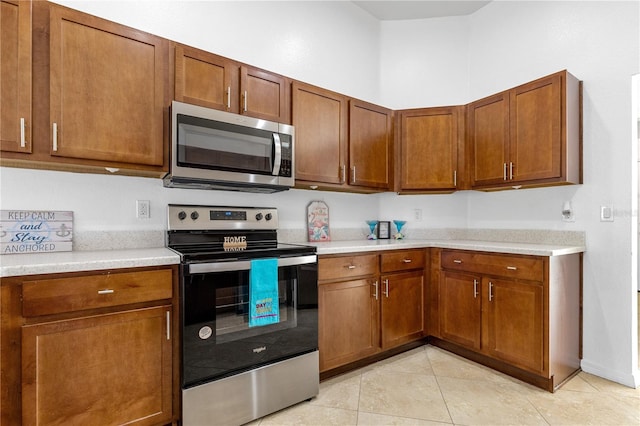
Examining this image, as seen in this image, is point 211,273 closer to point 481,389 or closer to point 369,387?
point 369,387

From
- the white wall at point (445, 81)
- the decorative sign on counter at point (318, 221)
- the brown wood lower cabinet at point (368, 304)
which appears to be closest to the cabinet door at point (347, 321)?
the brown wood lower cabinet at point (368, 304)

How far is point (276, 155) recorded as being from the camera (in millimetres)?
2242

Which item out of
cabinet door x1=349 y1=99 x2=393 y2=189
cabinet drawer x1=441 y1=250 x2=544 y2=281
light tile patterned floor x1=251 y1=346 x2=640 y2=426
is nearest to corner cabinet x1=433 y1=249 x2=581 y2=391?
cabinet drawer x1=441 y1=250 x2=544 y2=281

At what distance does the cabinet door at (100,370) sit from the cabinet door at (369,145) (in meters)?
1.89

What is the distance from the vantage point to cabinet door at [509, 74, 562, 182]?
93.2 inches

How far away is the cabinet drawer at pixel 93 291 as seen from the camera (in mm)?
1372


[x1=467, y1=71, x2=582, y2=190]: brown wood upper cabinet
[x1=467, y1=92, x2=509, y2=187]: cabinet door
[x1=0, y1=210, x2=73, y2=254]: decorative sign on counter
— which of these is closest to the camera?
[x1=0, y1=210, x2=73, y2=254]: decorative sign on counter

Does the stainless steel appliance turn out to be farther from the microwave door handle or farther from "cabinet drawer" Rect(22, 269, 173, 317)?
the microwave door handle

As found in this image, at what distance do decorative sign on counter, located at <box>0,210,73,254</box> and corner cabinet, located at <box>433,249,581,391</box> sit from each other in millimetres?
2747

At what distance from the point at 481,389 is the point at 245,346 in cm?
162

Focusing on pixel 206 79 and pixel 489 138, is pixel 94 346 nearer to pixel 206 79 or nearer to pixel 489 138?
pixel 206 79

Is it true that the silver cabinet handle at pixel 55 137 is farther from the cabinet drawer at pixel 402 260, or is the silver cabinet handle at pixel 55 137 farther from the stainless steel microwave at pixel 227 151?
the cabinet drawer at pixel 402 260

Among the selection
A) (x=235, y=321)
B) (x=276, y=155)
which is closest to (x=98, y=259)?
(x=235, y=321)

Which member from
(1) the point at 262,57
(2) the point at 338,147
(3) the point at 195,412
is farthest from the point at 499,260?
(1) the point at 262,57
